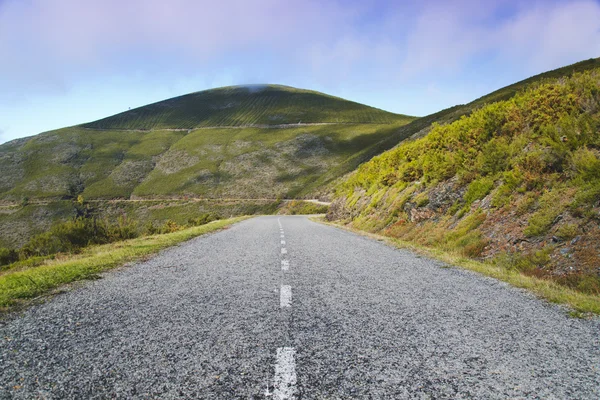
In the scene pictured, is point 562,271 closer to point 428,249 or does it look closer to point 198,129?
point 428,249

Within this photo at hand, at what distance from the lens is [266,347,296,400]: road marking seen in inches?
103

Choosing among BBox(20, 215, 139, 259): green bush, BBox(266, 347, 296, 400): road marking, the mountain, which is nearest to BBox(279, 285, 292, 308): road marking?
BBox(266, 347, 296, 400): road marking

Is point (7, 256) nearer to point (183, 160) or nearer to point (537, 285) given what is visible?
point (537, 285)

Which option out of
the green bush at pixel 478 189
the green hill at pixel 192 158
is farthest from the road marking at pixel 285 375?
the green hill at pixel 192 158

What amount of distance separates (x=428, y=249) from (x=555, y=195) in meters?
3.66

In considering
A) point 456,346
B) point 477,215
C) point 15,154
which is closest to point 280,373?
point 456,346

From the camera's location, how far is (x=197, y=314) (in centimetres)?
462

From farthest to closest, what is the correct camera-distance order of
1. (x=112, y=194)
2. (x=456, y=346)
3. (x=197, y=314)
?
(x=112, y=194) < (x=197, y=314) < (x=456, y=346)

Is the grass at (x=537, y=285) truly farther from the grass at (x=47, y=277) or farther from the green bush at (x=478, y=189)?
the grass at (x=47, y=277)

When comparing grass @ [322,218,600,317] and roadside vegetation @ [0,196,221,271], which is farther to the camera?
roadside vegetation @ [0,196,221,271]

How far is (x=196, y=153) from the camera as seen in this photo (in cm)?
10406

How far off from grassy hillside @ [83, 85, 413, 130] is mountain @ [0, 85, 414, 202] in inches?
18.2

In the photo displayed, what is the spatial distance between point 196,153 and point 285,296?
342ft

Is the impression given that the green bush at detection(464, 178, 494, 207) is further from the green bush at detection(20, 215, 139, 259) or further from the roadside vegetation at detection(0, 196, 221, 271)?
the green bush at detection(20, 215, 139, 259)
